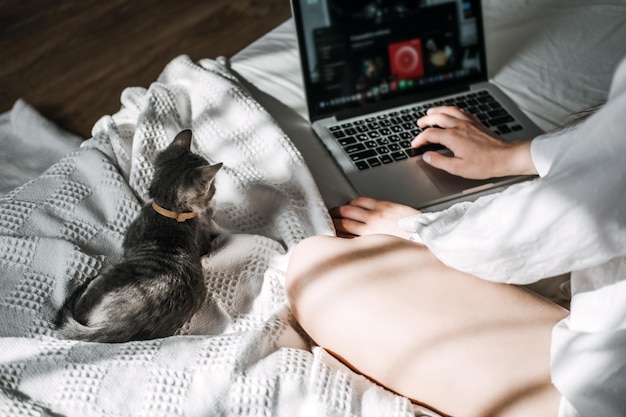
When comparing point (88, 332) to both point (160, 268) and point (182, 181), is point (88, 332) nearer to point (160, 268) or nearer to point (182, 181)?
point (160, 268)

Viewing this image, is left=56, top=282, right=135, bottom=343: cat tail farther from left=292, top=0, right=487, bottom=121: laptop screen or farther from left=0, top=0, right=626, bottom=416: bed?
left=292, top=0, right=487, bottom=121: laptop screen

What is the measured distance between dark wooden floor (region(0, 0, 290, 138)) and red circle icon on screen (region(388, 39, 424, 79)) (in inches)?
38.9

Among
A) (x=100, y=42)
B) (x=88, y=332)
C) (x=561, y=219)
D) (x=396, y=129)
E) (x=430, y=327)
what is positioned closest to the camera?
(x=561, y=219)

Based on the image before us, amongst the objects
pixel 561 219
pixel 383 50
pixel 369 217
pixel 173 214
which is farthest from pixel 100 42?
pixel 561 219

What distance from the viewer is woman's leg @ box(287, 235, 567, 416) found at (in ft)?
2.58

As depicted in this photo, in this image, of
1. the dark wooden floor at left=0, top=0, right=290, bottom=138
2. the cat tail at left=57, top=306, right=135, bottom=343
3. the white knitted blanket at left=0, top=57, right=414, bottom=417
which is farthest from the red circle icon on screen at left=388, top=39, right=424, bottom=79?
the dark wooden floor at left=0, top=0, right=290, bottom=138

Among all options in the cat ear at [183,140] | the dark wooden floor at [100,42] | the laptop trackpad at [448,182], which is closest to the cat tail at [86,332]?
the cat ear at [183,140]

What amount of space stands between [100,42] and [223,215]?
1452mm

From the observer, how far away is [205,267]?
3.59ft

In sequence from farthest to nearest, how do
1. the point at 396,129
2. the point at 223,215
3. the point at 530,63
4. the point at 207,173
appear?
1. the point at 530,63
2. the point at 396,129
3. the point at 223,215
4. the point at 207,173

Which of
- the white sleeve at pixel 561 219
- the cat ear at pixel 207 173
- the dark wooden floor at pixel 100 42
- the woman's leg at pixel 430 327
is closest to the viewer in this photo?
the white sleeve at pixel 561 219

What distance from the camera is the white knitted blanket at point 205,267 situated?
839 mm

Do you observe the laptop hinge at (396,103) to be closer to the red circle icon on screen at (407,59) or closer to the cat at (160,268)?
the red circle icon on screen at (407,59)

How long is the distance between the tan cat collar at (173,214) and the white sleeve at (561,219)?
47 centimetres
